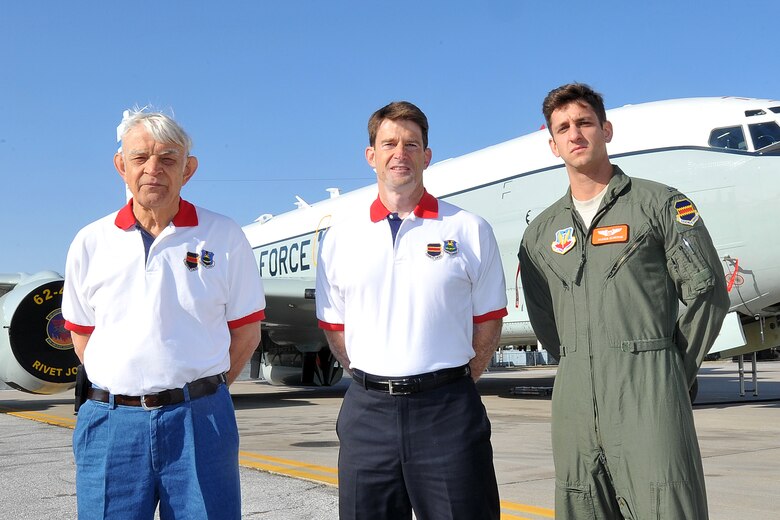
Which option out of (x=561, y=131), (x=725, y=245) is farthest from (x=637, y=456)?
(x=725, y=245)

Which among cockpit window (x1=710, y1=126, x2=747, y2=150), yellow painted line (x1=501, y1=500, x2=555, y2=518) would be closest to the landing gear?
cockpit window (x1=710, y1=126, x2=747, y2=150)

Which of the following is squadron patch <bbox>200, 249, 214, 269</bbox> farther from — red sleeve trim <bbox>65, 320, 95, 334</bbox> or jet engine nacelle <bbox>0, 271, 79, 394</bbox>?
jet engine nacelle <bbox>0, 271, 79, 394</bbox>

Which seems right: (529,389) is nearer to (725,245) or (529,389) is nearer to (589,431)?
(725,245)

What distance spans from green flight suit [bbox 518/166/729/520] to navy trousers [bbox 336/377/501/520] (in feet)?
0.95

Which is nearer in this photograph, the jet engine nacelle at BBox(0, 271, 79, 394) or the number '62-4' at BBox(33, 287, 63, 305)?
the jet engine nacelle at BBox(0, 271, 79, 394)

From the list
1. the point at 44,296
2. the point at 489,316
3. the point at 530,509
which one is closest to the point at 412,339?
the point at 489,316

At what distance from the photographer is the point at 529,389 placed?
595 inches

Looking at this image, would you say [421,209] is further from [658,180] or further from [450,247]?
[658,180]

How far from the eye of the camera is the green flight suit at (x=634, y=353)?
2654mm

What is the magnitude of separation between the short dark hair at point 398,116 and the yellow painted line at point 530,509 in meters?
2.51

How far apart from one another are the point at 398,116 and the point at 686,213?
1085 mm

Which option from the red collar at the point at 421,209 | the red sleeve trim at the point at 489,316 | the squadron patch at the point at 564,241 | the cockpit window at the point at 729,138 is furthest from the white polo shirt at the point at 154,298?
the cockpit window at the point at 729,138

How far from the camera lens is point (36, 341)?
11.0 m

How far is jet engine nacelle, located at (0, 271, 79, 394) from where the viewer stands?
10711 mm
